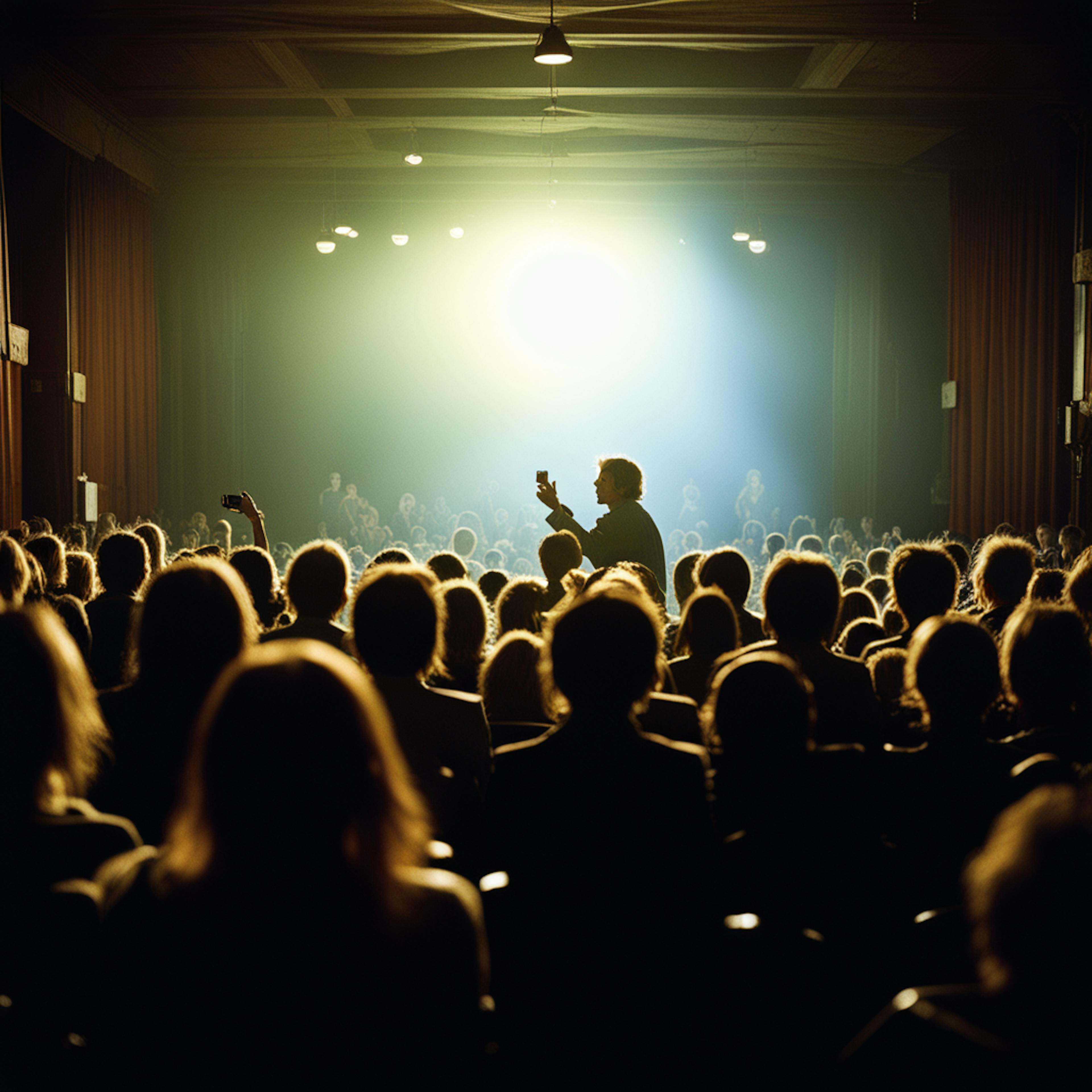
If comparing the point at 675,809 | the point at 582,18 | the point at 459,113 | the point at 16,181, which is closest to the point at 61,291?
the point at 16,181

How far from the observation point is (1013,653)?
250 centimetres

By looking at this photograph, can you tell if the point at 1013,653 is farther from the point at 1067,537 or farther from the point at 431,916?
the point at 1067,537

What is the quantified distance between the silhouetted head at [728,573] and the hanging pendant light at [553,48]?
15.6 ft

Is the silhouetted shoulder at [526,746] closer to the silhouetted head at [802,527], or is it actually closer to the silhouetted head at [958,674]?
the silhouetted head at [958,674]

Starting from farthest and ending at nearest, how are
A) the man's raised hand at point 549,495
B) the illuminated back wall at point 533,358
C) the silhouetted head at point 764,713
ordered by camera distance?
1. the illuminated back wall at point 533,358
2. the man's raised hand at point 549,495
3. the silhouetted head at point 764,713

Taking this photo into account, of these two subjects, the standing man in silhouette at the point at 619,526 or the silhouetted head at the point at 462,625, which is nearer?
the silhouetted head at the point at 462,625

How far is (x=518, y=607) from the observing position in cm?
379

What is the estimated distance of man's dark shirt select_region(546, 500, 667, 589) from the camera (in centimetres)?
573

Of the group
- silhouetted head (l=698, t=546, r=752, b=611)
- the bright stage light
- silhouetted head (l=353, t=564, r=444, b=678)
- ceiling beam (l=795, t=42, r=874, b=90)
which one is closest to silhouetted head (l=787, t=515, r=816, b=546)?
ceiling beam (l=795, t=42, r=874, b=90)

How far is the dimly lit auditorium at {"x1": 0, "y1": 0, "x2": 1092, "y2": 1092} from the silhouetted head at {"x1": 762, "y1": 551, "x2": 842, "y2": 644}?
1 cm

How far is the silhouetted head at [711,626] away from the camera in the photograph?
131 inches

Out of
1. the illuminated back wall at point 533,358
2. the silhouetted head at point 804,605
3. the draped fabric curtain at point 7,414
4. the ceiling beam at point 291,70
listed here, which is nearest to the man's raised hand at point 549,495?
the silhouetted head at point 804,605

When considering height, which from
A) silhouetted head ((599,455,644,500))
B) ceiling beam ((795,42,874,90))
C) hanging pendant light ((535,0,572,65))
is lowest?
silhouetted head ((599,455,644,500))

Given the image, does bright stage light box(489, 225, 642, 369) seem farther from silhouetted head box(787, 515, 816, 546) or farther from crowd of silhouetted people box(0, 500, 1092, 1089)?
crowd of silhouetted people box(0, 500, 1092, 1089)
